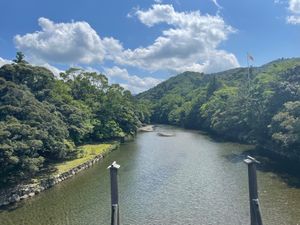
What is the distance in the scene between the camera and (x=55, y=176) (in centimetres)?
3117

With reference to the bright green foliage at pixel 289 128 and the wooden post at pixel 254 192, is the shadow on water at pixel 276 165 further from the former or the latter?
the wooden post at pixel 254 192

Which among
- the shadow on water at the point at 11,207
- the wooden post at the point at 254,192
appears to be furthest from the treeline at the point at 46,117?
the wooden post at the point at 254,192

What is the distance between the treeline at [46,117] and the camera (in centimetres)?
2689

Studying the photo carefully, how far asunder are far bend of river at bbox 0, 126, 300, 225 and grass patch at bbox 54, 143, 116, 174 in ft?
5.36

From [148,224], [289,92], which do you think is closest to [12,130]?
[148,224]

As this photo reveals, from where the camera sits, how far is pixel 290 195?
25.2 meters

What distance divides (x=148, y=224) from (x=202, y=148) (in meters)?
32.8

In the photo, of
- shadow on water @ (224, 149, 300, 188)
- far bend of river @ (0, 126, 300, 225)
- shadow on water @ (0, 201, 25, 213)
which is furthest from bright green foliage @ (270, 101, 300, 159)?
shadow on water @ (0, 201, 25, 213)

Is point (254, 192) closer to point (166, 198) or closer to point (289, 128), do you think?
point (166, 198)

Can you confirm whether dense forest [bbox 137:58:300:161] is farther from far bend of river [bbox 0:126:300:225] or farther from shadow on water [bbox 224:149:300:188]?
far bend of river [bbox 0:126:300:225]

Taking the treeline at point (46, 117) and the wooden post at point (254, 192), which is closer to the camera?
the wooden post at point (254, 192)

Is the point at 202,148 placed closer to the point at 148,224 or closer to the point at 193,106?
the point at 148,224

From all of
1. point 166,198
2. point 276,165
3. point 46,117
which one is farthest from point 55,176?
point 276,165

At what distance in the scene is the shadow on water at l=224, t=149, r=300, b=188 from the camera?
30.4 metres
